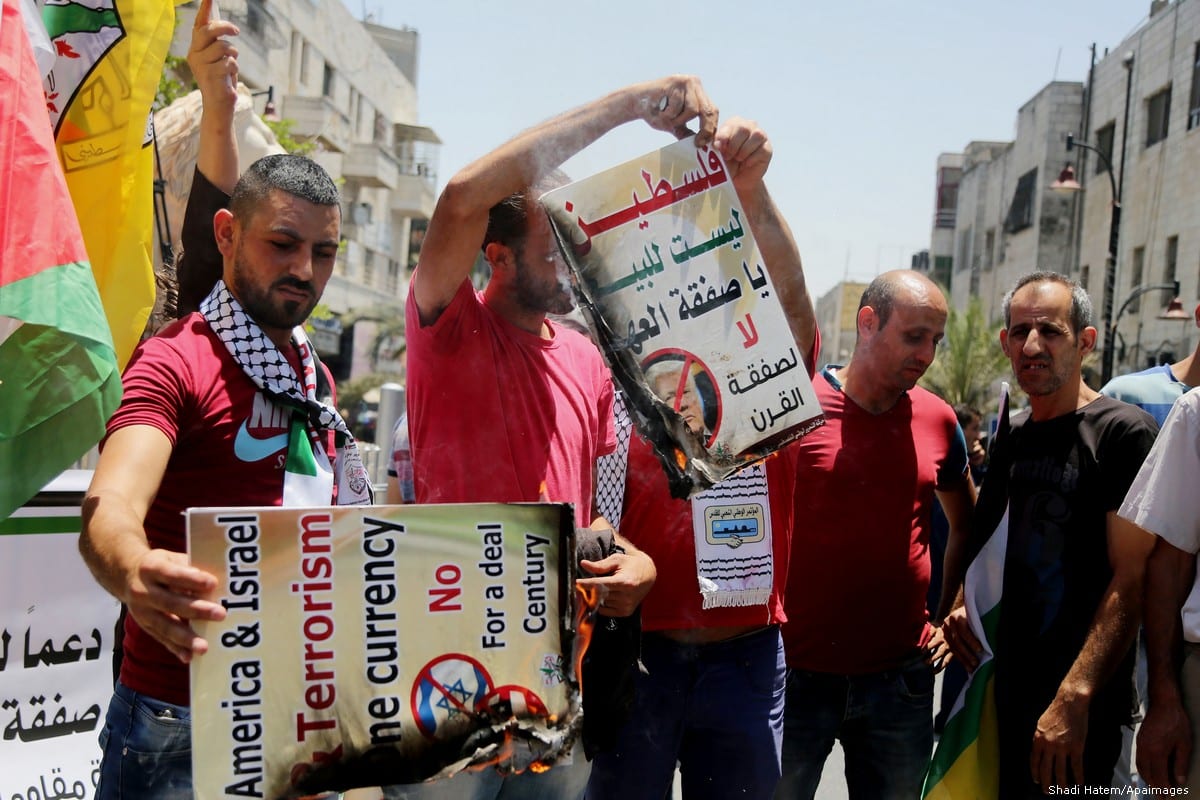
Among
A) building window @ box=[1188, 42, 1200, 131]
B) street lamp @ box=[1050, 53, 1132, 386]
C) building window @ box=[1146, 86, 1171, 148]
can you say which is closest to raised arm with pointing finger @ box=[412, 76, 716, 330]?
street lamp @ box=[1050, 53, 1132, 386]

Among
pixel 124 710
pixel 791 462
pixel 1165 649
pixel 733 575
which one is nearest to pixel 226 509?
pixel 124 710

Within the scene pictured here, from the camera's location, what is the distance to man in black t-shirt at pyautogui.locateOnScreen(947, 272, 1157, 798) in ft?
10.4

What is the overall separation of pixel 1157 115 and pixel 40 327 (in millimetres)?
25699

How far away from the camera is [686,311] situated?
2289mm

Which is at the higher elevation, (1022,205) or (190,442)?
(1022,205)

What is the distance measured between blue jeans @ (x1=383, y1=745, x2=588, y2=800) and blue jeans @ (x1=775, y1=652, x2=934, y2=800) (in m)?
1.16

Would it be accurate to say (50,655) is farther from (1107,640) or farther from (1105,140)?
(1105,140)

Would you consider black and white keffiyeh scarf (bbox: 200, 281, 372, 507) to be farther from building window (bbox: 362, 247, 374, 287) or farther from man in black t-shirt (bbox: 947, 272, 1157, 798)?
building window (bbox: 362, 247, 374, 287)

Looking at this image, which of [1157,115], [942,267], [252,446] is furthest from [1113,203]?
[942,267]

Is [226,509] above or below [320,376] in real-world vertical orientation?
below

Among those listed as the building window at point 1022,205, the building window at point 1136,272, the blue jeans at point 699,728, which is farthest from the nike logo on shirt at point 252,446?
the building window at point 1022,205

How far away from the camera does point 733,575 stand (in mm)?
3146

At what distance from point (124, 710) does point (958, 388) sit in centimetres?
2628

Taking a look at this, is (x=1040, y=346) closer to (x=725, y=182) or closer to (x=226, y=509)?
(x=725, y=182)
